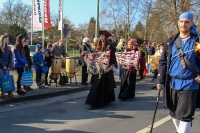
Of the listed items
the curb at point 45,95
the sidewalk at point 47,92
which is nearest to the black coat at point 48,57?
the sidewalk at point 47,92

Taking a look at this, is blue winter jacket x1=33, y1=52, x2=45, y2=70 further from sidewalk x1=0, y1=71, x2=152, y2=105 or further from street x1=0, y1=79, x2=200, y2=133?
street x1=0, y1=79, x2=200, y2=133

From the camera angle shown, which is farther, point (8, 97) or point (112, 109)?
point (8, 97)

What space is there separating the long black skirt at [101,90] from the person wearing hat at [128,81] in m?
0.93

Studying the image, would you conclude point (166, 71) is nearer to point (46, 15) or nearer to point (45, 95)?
point (45, 95)

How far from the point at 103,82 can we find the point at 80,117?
1286 millimetres

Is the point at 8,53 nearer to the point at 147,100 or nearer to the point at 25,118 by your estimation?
the point at 25,118

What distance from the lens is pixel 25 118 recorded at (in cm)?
594

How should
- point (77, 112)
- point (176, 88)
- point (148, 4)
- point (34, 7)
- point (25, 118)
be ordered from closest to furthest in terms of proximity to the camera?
point (176, 88), point (25, 118), point (77, 112), point (34, 7), point (148, 4)

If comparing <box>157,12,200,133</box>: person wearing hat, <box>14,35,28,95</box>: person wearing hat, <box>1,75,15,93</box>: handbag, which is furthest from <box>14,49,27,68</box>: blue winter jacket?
<box>157,12,200,133</box>: person wearing hat

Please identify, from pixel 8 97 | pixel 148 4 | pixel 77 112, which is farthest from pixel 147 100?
pixel 148 4

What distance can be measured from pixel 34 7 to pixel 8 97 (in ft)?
41.3

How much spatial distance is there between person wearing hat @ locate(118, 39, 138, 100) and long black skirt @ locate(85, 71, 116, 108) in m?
0.93

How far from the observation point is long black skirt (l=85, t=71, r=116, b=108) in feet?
22.1

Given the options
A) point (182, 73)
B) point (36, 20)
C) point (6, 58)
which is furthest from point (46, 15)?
point (182, 73)
